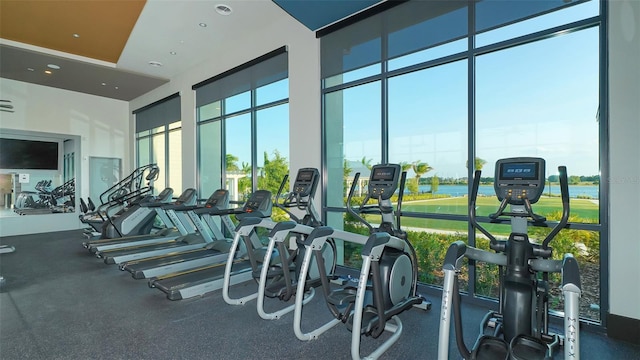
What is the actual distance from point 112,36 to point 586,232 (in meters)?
7.21

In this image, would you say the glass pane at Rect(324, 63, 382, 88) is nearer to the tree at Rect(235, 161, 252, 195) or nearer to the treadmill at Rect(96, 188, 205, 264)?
the tree at Rect(235, 161, 252, 195)

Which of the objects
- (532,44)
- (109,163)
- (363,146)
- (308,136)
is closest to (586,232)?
(532,44)

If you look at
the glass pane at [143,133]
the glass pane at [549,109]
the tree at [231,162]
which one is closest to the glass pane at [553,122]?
the glass pane at [549,109]

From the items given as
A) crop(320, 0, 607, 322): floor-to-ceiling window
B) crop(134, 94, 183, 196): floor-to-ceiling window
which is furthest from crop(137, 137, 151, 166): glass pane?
crop(320, 0, 607, 322): floor-to-ceiling window

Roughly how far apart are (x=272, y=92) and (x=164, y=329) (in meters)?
3.91

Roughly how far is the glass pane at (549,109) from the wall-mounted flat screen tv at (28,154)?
33.7 ft

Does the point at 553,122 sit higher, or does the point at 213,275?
the point at 553,122

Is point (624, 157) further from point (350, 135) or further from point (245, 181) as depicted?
point (245, 181)

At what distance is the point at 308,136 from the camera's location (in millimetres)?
4758

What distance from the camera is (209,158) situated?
22.8ft

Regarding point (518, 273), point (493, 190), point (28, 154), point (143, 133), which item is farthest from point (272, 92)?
point (28, 154)

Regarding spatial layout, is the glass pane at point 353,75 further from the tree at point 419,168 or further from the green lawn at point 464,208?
the green lawn at point 464,208

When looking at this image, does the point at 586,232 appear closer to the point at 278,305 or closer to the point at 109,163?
the point at 278,305

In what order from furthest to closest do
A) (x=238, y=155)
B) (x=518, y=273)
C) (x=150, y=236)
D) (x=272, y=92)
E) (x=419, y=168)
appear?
1. (x=238, y=155)
2. (x=150, y=236)
3. (x=272, y=92)
4. (x=419, y=168)
5. (x=518, y=273)
